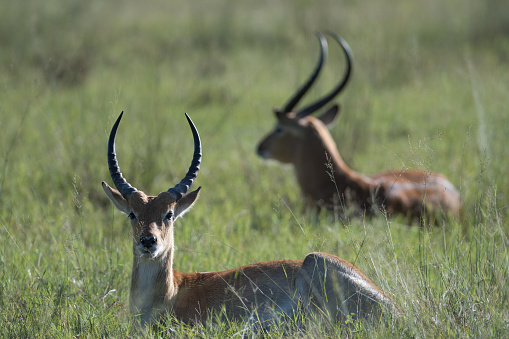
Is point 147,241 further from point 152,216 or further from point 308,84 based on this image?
point 308,84

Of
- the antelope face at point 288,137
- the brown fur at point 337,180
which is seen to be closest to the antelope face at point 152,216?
the brown fur at point 337,180

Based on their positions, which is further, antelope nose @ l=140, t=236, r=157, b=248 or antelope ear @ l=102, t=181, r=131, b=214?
antelope ear @ l=102, t=181, r=131, b=214

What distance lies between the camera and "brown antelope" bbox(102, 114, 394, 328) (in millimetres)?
3412

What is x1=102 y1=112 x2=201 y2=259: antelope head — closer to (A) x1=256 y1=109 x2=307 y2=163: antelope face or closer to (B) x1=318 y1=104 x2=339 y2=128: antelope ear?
(A) x1=256 y1=109 x2=307 y2=163: antelope face

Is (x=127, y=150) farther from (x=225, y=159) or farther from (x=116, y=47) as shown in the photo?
(x=116, y=47)

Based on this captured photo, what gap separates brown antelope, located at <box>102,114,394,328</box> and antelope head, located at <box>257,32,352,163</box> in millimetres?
2875

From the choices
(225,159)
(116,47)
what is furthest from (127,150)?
(116,47)

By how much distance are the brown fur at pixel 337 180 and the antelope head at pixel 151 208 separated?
1.75 meters

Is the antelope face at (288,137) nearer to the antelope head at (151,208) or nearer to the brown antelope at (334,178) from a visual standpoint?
the brown antelope at (334,178)

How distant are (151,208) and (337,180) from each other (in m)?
2.73

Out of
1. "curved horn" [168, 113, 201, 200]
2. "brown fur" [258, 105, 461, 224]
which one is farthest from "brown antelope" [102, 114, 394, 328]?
"brown fur" [258, 105, 461, 224]

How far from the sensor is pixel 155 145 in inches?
258

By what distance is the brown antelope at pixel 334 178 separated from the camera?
5570mm

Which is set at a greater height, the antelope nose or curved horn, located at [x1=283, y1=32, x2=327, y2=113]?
curved horn, located at [x1=283, y1=32, x2=327, y2=113]
